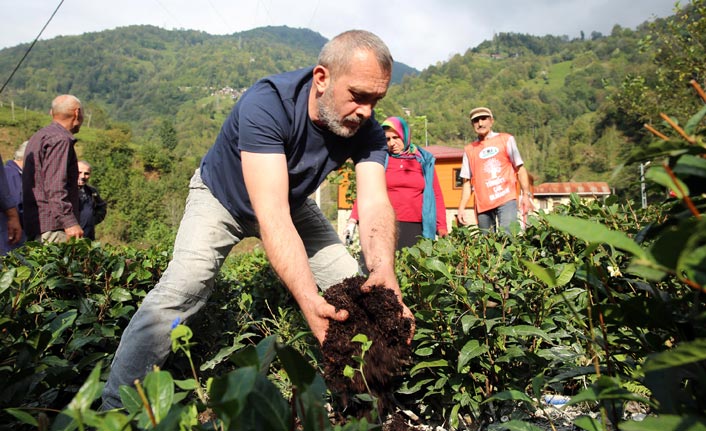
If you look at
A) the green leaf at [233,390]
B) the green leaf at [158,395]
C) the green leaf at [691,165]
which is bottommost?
the green leaf at [158,395]

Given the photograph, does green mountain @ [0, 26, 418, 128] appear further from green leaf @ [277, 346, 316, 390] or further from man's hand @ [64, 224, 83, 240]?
green leaf @ [277, 346, 316, 390]

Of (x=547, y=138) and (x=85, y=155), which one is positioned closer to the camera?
(x=85, y=155)

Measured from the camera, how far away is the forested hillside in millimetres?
50625

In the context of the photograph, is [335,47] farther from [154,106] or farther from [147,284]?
[154,106]

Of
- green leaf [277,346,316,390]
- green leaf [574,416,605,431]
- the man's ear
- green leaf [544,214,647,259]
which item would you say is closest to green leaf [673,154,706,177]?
green leaf [544,214,647,259]

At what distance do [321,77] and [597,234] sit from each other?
2096mm

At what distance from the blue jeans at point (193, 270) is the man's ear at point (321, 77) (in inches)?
34.3

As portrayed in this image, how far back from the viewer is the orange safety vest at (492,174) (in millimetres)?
5574

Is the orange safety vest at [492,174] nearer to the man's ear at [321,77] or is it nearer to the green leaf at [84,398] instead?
the man's ear at [321,77]

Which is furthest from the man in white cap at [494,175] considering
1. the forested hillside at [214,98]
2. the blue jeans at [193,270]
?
the forested hillside at [214,98]

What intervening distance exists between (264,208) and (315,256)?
110 centimetres

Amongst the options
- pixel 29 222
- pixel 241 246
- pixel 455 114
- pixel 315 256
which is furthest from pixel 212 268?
pixel 455 114

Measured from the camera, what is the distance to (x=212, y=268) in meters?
2.70

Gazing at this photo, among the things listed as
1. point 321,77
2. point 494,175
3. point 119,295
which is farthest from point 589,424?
point 494,175
